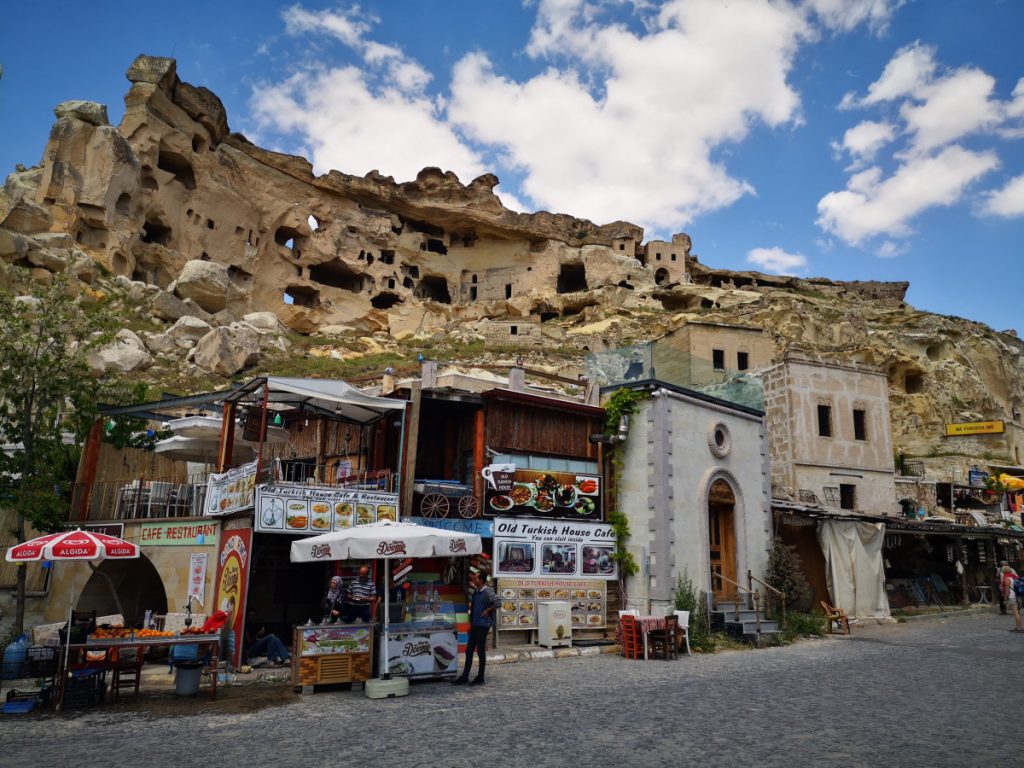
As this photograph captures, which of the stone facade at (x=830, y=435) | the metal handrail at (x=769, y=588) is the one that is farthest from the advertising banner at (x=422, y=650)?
the stone facade at (x=830, y=435)

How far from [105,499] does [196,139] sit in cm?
4788

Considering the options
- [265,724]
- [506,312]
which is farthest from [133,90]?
[265,724]

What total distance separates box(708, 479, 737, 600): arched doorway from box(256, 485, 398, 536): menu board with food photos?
8.87 metres

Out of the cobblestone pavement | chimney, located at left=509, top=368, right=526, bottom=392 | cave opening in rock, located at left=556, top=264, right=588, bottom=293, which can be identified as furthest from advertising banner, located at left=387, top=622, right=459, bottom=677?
cave opening in rock, located at left=556, top=264, right=588, bottom=293

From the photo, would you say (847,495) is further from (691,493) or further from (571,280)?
(571,280)

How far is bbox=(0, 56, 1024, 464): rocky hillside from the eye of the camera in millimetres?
43344

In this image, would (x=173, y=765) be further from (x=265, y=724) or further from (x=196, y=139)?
(x=196, y=139)

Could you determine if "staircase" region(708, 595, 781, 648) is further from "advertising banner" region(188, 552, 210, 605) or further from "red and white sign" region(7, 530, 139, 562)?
"red and white sign" region(7, 530, 139, 562)

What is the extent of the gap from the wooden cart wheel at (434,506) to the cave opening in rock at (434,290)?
53.0 m

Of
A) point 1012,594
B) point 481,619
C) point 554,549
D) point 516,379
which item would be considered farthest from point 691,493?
point 1012,594

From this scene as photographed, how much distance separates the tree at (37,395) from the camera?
48.7ft

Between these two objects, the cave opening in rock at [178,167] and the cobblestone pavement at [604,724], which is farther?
the cave opening in rock at [178,167]

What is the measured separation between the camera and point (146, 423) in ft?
62.3

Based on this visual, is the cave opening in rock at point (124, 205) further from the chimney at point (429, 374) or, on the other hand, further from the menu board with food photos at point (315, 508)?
the menu board with food photos at point (315, 508)
